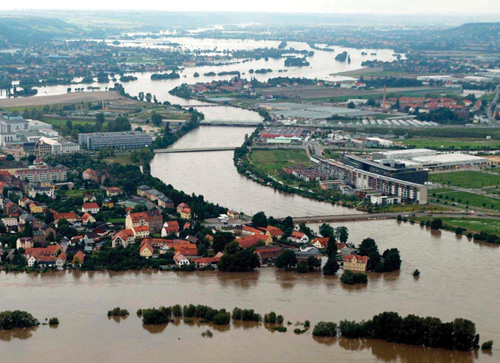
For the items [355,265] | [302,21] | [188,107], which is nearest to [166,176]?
[355,265]

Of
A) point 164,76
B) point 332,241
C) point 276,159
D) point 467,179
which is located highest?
point 332,241

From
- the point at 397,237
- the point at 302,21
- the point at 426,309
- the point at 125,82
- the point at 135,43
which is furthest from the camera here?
the point at 302,21

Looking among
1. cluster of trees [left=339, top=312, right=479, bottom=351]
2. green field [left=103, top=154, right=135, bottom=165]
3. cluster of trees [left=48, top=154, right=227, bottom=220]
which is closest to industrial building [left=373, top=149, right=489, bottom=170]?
cluster of trees [left=48, top=154, right=227, bottom=220]

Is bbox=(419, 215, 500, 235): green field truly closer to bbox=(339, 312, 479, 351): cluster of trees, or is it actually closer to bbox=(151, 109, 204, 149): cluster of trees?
bbox=(339, 312, 479, 351): cluster of trees

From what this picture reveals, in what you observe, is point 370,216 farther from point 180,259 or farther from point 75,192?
point 75,192

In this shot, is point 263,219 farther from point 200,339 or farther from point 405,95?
point 405,95

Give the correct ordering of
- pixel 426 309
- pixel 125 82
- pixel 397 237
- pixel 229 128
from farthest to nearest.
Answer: pixel 125 82, pixel 229 128, pixel 397 237, pixel 426 309

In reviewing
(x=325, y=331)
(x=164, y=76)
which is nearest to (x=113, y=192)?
(x=325, y=331)
